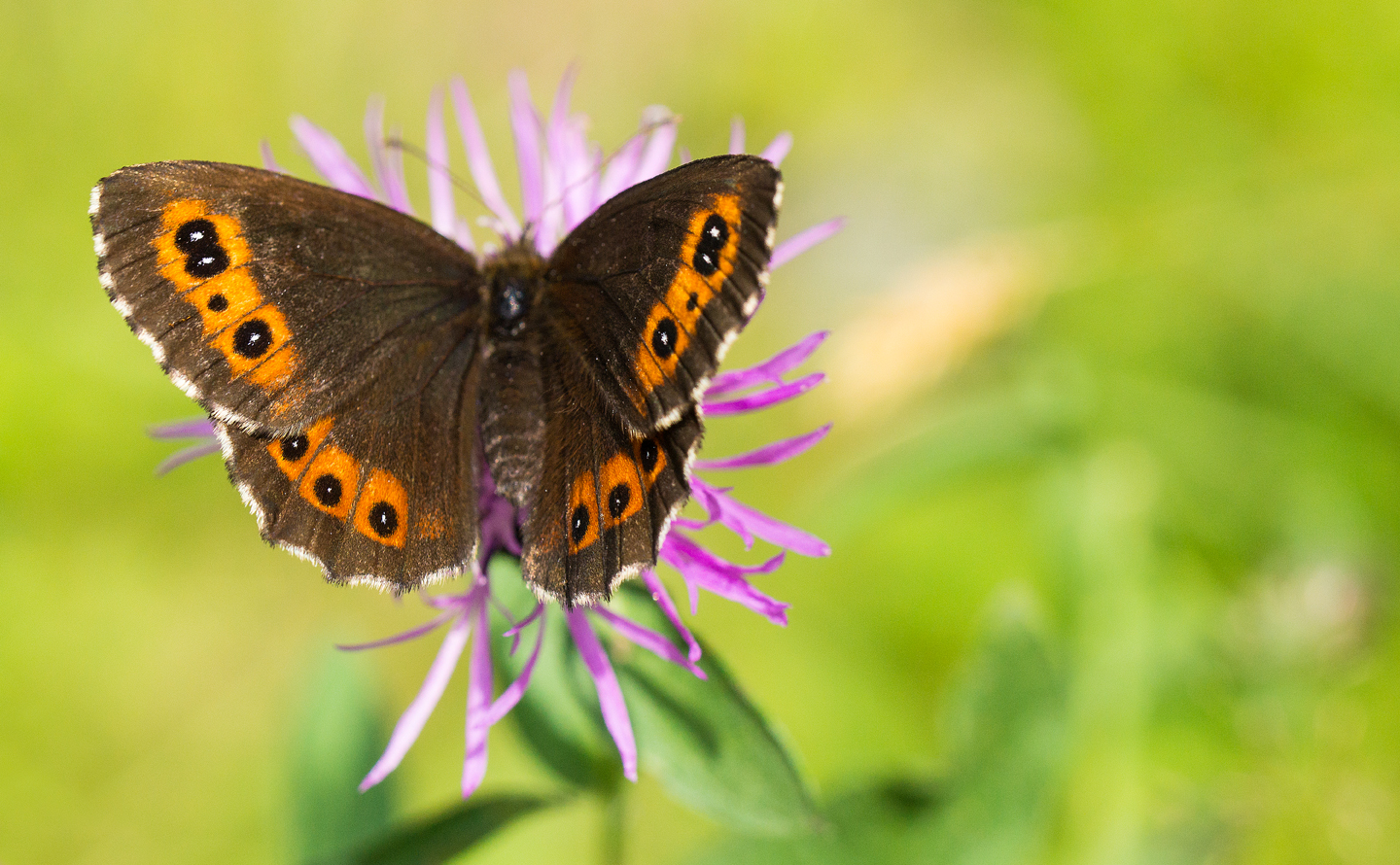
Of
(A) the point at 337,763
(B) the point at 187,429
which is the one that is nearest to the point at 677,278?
(B) the point at 187,429

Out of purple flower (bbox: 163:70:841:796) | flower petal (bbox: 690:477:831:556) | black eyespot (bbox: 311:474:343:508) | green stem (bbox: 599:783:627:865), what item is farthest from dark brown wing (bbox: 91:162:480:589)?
green stem (bbox: 599:783:627:865)

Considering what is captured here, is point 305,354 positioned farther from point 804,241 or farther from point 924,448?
point 924,448

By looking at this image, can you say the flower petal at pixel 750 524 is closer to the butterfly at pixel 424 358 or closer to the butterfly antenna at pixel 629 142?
the butterfly at pixel 424 358

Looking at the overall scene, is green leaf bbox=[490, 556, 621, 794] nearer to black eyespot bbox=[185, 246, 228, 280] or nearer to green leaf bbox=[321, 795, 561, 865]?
green leaf bbox=[321, 795, 561, 865]

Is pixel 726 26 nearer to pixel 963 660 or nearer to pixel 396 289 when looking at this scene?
pixel 963 660

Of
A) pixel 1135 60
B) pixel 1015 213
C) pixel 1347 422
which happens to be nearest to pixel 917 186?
pixel 1015 213

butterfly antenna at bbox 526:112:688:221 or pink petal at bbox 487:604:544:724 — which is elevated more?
butterfly antenna at bbox 526:112:688:221

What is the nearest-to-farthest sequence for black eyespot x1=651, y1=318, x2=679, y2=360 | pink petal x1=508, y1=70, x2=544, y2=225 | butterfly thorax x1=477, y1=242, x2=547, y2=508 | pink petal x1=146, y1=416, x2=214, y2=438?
1. black eyespot x1=651, y1=318, x2=679, y2=360
2. butterfly thorax x1=477, y1=242, x2=547, y2=508
3. pink petal x1=146, y1=416, x2=214, y2=438
4. pink petal x1=508, y1=70, x2=544, y2=225

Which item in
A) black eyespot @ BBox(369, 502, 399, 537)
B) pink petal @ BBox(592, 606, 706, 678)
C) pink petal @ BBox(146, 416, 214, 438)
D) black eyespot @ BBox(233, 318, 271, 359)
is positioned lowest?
pink petal @ BBox(592, 606, 706, 678)
